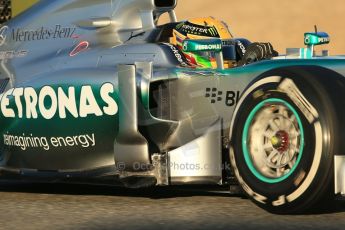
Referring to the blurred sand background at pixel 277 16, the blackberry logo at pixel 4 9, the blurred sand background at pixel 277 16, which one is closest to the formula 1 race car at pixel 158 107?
the blackberry logo at pixel 4 9

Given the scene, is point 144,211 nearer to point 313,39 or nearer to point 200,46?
point 200,46

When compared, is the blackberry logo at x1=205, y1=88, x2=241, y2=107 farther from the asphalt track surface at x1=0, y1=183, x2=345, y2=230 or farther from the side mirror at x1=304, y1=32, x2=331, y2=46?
the side mirror at x1=304, y1=32, x2=331, y2=46

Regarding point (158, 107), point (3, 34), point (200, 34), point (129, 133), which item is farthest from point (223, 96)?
point (3, 34)

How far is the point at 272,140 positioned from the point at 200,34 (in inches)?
71.1

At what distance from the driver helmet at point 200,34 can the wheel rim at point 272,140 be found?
99 cm

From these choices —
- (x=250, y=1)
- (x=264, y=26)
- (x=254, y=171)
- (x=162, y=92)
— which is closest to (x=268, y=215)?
(x=254, y=171)

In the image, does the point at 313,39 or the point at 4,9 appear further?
the point at 4,9

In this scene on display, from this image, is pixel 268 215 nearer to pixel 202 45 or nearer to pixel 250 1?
pixel 202 45

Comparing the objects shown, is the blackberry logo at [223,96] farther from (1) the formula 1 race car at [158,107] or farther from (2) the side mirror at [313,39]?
(2) the side mirror at [313,39]

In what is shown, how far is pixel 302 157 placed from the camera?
5.72 meters

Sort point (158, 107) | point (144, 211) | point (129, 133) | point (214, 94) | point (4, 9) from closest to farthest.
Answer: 1. point (144, 211)
2. point (214, 94)
3. point (129, 133)
4. point (158, 107)
5. point (4, 9)

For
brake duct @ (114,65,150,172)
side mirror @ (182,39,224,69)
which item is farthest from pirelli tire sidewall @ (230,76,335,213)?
brake duct @ (114,65,150,172)

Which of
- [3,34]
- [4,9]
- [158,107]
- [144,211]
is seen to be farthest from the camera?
[4,9]

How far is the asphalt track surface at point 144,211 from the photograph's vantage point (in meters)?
5.72
